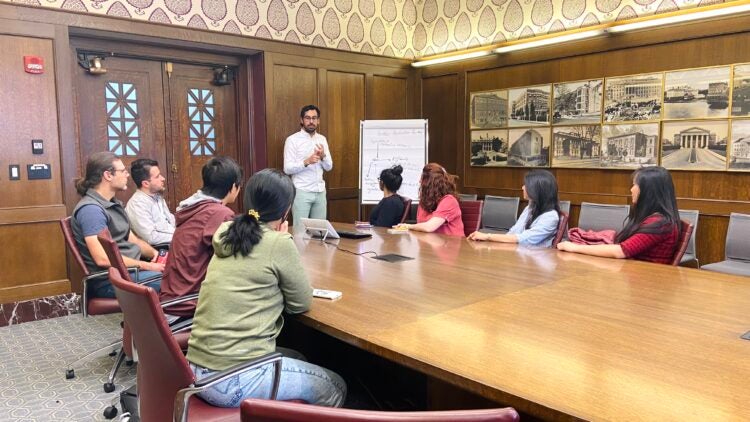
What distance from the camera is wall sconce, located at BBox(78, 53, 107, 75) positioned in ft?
15.6

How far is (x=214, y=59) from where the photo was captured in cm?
551

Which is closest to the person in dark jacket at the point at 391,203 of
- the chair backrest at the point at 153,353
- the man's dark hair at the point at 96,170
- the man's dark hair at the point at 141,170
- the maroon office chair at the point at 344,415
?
the man's dark hair at the point at 141,170

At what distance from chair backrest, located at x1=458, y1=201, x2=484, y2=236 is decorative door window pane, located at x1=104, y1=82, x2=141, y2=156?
316 cm

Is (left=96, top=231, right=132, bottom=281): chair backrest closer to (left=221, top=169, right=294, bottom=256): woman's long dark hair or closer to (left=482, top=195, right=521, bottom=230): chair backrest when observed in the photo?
(left=221, top=169, right=294, bottom=256): woman's long dark hair

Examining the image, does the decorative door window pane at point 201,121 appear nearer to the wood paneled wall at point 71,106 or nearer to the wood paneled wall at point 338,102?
the wood paneled wall at point 71,106

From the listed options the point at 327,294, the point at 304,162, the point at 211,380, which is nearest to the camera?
the point at 211,380

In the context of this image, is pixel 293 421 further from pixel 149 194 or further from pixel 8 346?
pixel 8 346

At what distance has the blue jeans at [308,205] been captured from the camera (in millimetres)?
5516

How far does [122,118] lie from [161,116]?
35cm

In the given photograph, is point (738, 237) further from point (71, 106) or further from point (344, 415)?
point (71, 106)

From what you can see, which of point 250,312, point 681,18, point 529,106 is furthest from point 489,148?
point 250,312

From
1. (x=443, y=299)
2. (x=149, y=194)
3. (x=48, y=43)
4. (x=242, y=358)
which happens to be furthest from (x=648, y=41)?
(x=48, y=43)

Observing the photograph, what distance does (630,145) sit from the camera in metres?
5.15

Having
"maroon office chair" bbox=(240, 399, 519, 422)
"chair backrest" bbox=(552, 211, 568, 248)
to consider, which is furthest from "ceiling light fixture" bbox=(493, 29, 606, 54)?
"maroon office chair" bbox=(240, 399, 519, 422)
